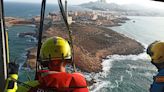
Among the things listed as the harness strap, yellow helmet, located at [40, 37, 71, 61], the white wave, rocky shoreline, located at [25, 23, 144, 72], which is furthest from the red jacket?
rocky shoreline, located at [25, 23, 144, 72]

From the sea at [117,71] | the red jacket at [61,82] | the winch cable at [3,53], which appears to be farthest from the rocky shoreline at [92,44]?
the red jacket at [61,82]

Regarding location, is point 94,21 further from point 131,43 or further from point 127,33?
point 131,43

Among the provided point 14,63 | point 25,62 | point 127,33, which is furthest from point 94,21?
point 14,63

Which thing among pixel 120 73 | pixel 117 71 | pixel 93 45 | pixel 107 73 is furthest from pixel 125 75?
pixel 93 45

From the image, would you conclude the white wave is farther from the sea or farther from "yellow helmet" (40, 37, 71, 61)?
"yellow helmet" (40, 37, 71, 61)

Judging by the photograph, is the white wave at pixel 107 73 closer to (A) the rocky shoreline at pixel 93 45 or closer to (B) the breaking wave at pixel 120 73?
(B) the breaking wave at pixel 120 73

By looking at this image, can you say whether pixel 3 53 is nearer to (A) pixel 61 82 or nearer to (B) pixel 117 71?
(A) pixel 61 82
